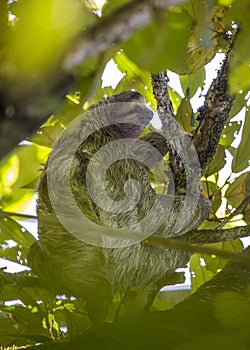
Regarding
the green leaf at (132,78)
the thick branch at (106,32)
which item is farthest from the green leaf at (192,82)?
the thick branch at (106,32)

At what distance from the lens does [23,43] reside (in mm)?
353

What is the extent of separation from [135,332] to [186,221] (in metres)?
1.61

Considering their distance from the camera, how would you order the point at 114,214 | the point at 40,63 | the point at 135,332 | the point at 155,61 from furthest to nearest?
the point at 114,214
the point at 135,332
the point at 155,61
the point at 40,63

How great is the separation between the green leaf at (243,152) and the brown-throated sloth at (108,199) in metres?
0.23

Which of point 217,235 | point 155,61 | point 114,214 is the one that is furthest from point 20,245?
point 155,61

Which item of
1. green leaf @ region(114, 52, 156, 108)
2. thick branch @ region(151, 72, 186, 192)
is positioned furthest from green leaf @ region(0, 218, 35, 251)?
thick branch @ region(151, 72, 186, 192)

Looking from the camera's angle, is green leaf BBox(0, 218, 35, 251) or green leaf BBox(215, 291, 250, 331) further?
green leaf BBox(0, 218, 35, 251)

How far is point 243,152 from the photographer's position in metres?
2.06

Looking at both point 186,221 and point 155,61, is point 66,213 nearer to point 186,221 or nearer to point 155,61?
point 186,221

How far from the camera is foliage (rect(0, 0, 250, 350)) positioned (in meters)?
0.36

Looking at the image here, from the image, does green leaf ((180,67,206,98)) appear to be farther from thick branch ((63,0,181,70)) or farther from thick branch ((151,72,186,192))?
thick branch ((63,0,181,70))

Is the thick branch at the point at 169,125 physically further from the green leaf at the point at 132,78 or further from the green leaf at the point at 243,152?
the green leaf at the point at 243,152

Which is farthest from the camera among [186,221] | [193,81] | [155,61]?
[186,221]

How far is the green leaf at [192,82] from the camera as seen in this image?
78.1 inches
